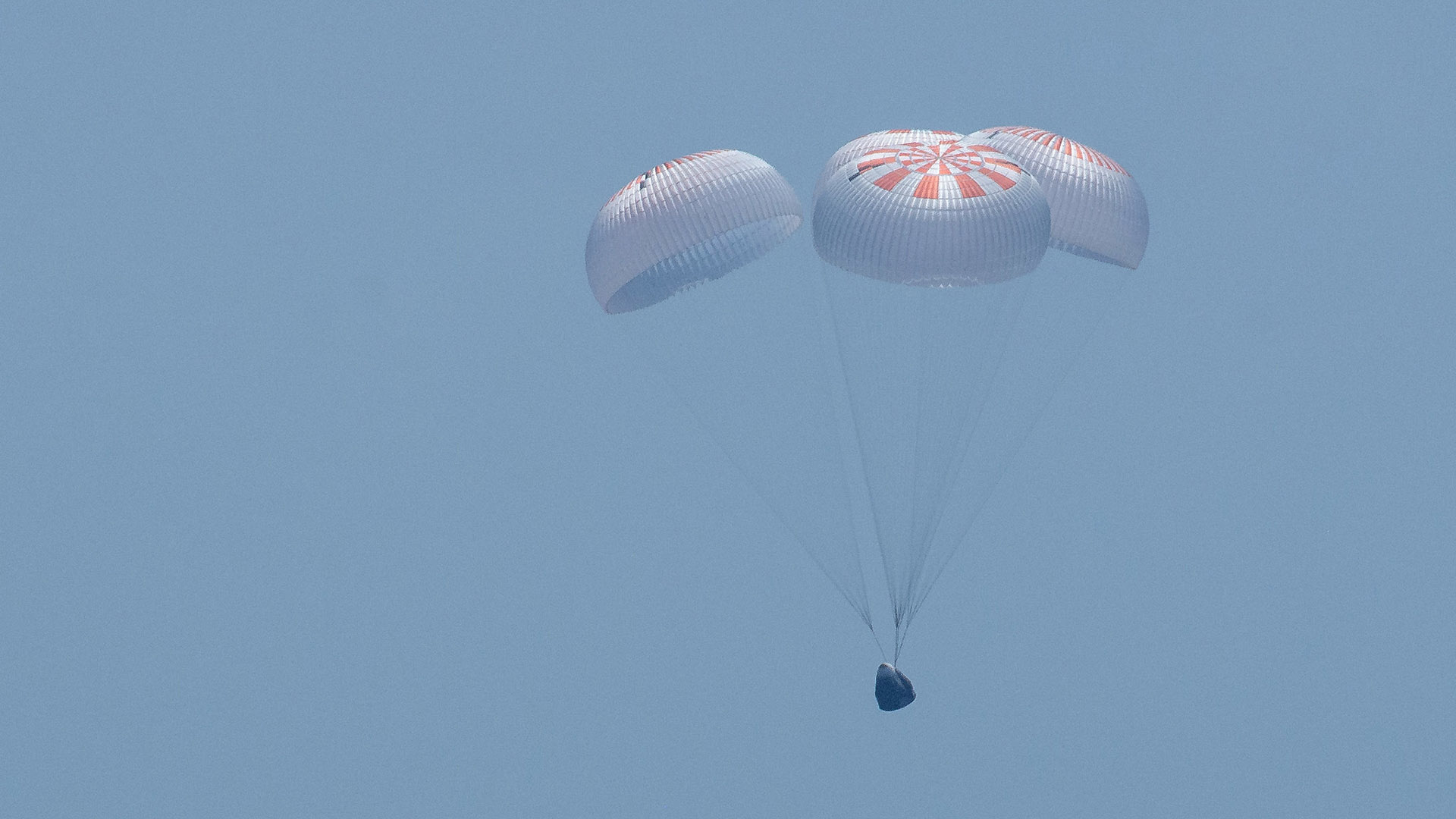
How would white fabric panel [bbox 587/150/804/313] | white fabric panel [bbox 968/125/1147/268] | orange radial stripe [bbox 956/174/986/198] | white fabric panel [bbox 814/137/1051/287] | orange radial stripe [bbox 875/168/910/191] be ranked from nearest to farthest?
1. white fabric panel [bbox 814/137/1051/287]
2. orange radial stripe [bbox 956/174/986/198]
3. orange radial stripe [bbox 875/168/910/191]
4. white fabric panel [bbox 587/150/804/313]
5. white fabric panel [bbox 968/125/1147/268]

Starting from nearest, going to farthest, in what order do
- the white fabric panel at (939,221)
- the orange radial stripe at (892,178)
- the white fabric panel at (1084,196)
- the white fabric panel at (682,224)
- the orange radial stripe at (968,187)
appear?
the white fabric panel at (939,221) < the orange radial stripe at (968,187) < the orange radial stripe at (892,178) < the white fabric panel at (682,224) < the white fabric panel at (1084,196)

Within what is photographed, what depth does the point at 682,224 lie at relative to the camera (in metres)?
25.7

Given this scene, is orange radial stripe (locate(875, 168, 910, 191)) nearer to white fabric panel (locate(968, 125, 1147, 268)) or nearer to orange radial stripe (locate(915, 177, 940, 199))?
orange radial stripe (locate(915, 177, 940, 199))

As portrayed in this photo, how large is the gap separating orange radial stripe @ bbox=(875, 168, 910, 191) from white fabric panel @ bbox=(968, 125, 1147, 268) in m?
1.63

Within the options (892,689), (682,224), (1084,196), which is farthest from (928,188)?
(892,689)

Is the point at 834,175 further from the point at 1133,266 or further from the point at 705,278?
the point at 1133,266

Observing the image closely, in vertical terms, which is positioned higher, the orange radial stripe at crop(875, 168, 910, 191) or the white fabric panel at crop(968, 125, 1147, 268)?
the orange radial stripe at crop(875, 168, 910, 191)

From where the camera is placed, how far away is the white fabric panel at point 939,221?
2508cm

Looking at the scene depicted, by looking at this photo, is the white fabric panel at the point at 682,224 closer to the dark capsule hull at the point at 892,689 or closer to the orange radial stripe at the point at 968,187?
the orange radial stripe at the point at 968,187

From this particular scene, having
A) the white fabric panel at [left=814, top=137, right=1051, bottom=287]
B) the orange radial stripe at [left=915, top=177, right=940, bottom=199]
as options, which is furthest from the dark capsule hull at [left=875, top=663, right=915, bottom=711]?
the orange radial stripe at [left=915, top=177, right=940, bottom=199]

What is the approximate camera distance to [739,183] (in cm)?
2595

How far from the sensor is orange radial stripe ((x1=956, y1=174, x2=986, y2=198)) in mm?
25203

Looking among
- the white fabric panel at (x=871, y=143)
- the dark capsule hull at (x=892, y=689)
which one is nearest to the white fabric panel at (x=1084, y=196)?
the white fabric panel at (x=871, y=143)

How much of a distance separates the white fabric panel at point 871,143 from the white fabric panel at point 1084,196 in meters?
0.64
